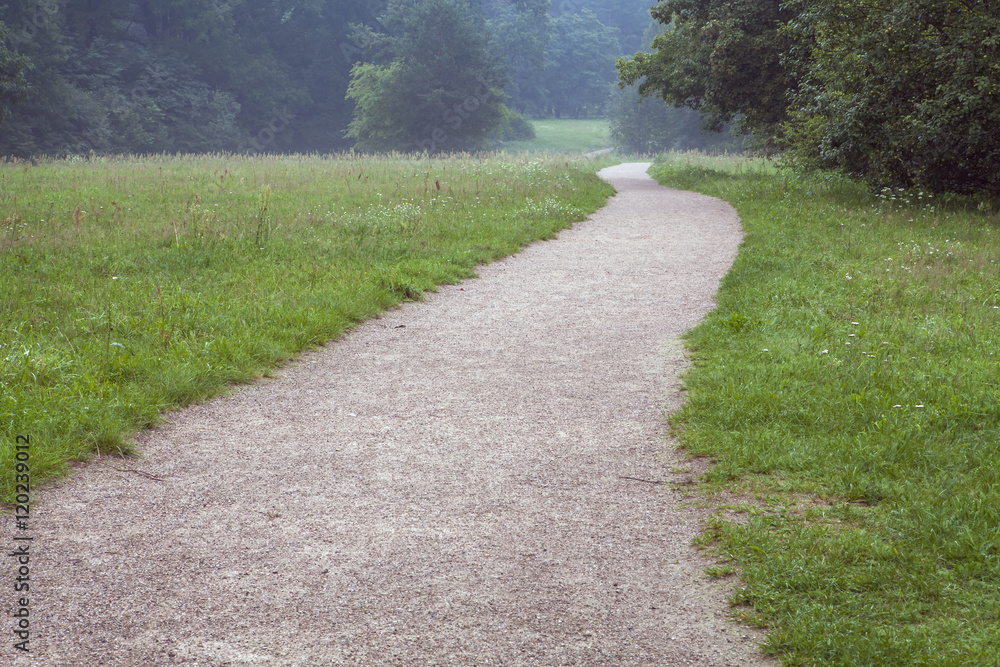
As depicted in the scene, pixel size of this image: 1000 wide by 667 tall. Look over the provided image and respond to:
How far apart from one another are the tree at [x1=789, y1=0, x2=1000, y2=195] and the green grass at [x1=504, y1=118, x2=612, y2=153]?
177 feet

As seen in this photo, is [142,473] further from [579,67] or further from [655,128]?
[579,67]

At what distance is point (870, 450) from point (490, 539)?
2.22 m

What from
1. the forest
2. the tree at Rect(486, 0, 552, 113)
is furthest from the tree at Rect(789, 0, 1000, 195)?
the tree at Rect(486, 0, 552, 113)

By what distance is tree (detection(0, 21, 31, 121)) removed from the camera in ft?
98.9

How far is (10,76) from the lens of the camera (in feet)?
101

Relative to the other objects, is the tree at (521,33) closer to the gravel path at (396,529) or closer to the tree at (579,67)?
the tree at (579,67)

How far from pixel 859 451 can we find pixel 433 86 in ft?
176

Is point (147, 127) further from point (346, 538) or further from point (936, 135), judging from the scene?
point (346, 538)

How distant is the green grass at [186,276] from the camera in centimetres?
486

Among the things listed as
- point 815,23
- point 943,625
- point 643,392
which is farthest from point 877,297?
point 815,23

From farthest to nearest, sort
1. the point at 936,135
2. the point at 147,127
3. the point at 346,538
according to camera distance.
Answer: the point at 147,127 → the point at 936,135 → the point at 346,538

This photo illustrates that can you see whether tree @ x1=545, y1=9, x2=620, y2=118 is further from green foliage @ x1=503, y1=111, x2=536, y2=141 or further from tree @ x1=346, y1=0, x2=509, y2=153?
tree @ x1=346, y1=0, x2=509, y2=153

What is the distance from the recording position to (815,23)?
15.3 metres

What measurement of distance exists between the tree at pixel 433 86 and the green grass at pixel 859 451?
48.8 meters
